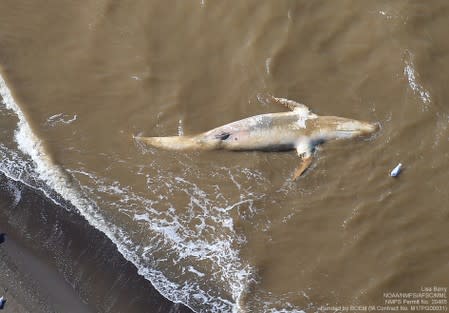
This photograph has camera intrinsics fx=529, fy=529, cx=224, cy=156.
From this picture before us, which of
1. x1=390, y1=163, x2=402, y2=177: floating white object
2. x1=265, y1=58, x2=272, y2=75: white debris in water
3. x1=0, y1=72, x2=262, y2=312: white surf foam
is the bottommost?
x1=0, y1=72, x2=262, y2=312: white surf foam

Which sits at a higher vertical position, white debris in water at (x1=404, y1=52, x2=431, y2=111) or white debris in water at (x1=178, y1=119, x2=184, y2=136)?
white debris in water at (x1=404, y1=52, x2=431, y2=111)

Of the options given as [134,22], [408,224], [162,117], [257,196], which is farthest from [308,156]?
[134,22]

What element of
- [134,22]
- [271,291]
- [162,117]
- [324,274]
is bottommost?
[271,291]

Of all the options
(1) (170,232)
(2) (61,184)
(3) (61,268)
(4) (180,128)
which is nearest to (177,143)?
(4) (180,128)

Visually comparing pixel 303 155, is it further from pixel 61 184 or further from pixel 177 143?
pixel 61 184

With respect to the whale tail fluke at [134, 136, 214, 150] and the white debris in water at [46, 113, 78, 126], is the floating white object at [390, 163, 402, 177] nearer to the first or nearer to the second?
the whale tail fluke at [134, 136, 214, 150]

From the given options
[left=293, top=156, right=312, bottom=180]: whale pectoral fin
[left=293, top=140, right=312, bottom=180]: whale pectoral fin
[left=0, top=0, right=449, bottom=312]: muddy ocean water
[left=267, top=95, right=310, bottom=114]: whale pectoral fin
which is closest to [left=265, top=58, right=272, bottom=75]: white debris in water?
[left=0, top=0, right=449, bottom=312]: muddy ocean water

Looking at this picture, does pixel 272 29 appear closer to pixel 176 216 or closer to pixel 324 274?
pixel 176 216
